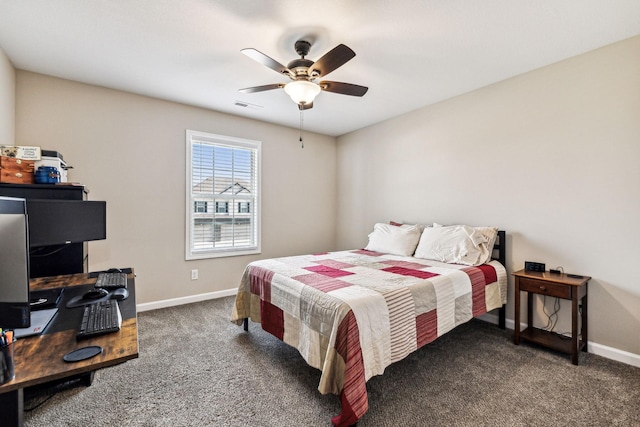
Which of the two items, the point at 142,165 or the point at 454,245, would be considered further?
the point at 142,165

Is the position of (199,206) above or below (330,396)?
above

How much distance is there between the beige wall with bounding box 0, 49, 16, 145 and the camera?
2.37 m

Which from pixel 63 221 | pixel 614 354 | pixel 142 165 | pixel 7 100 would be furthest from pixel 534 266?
pixel 7 100

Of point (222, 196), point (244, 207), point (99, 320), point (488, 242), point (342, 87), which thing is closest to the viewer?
point (99, 320)

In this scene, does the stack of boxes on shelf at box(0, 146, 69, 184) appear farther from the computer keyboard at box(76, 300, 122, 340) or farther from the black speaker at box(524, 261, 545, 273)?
the black speaker at box(524, 261, 545, 273)

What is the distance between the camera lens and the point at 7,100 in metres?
2.49

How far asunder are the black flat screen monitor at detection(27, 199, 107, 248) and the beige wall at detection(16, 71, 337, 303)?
3.11ft

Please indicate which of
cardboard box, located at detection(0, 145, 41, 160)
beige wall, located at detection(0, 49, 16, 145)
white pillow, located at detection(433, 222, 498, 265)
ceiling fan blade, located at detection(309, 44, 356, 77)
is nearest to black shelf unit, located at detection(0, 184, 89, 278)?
cardboard box, located at detection(0, 145, 41, 160)

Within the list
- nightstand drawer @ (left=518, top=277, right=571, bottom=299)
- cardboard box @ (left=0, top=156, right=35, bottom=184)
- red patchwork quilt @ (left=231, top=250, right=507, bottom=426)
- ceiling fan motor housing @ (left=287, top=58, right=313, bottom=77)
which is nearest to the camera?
red patchwork quilt @ (left=231, top=250, right=507, bottom=426)

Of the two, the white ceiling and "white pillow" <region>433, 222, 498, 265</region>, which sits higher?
Answer: the white ceiling

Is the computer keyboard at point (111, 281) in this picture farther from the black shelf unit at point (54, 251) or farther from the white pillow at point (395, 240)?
the white pillow at point (395, 240)

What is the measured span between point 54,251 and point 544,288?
3909mm

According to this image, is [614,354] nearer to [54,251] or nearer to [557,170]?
[557,170]

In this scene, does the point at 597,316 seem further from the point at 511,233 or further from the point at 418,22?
the point at 418,22
